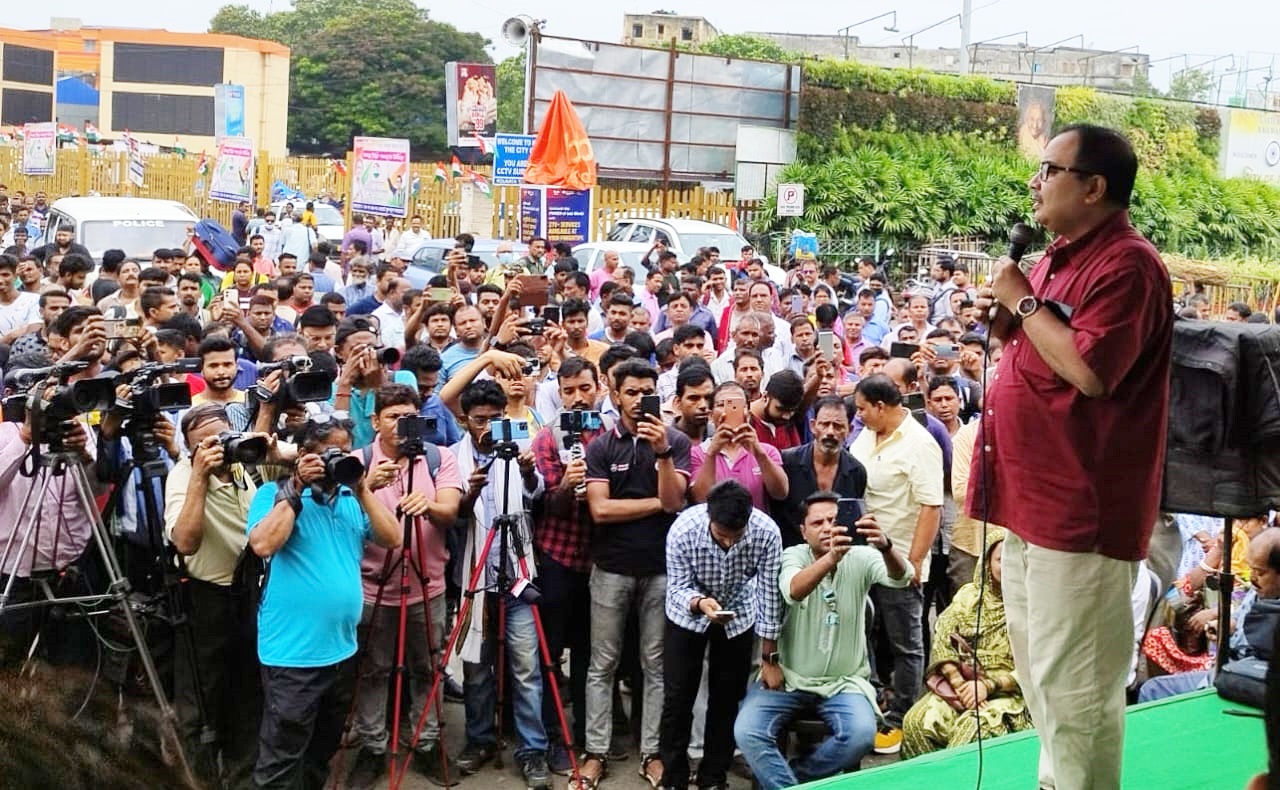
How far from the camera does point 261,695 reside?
628 centimetres

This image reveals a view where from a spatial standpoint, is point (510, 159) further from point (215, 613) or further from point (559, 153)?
point (215, 613)

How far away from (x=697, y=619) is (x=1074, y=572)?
A: 3122 millimetres

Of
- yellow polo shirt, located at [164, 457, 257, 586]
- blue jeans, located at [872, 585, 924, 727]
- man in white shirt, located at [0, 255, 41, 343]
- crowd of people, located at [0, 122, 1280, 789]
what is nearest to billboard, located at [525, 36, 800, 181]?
man in white shirt, located at [0, 255, 41, 343]

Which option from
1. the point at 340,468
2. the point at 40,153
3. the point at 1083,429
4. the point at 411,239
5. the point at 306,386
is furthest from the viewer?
the point at 40,153

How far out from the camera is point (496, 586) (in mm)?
6547

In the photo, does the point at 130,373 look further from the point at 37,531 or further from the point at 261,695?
the point at 261,695

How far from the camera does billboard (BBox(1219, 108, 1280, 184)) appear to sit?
34750 millimetres

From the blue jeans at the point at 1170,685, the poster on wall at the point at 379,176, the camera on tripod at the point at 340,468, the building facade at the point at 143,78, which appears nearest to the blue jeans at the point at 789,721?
the blue jeans at the point at 1170,685

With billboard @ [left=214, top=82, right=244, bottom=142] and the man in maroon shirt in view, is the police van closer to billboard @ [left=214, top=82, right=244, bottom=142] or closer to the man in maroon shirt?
the man in maroon shirt

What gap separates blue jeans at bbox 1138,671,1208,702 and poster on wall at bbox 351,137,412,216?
13.7 metres

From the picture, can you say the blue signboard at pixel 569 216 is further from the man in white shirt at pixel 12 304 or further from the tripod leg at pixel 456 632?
the tripod leg at pixel 456 632

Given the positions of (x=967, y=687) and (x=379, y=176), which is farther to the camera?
(x=379, y=176)

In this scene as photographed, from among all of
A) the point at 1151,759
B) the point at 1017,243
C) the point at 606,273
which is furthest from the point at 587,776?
the point at 606,273

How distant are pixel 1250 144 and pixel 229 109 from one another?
2453 cm
